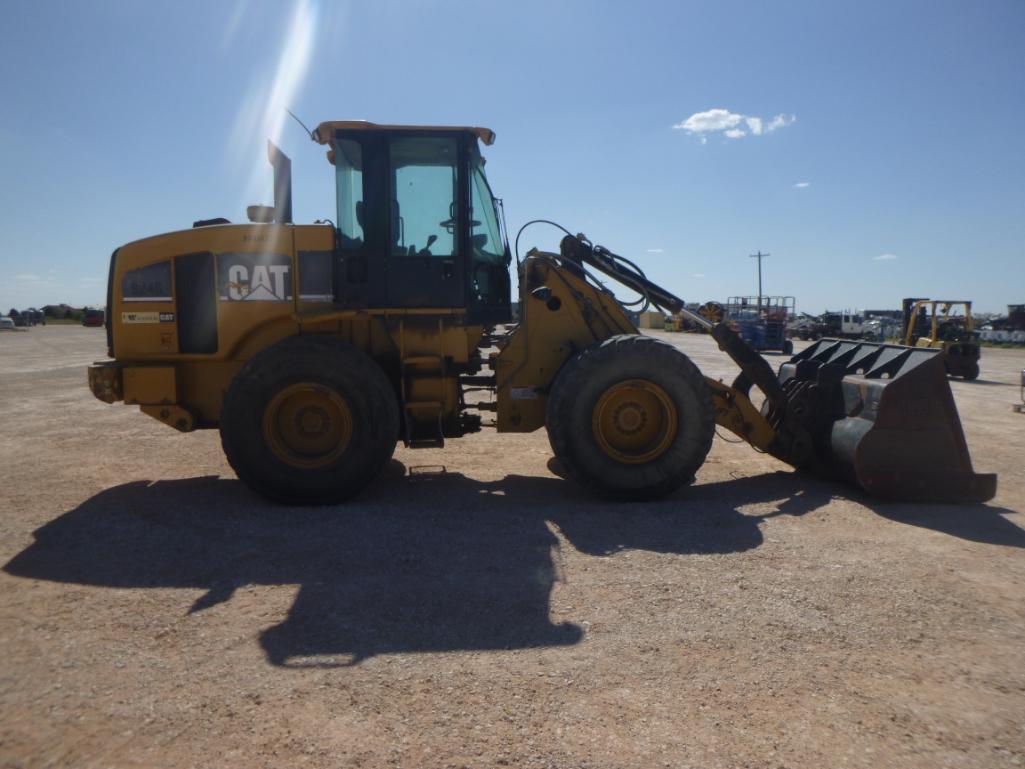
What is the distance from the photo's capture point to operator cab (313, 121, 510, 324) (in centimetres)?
597

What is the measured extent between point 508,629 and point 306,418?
9.77 ft

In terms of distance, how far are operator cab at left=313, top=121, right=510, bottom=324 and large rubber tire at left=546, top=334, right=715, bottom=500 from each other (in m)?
1.24

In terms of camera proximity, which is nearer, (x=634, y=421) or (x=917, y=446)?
(x=917, y=446)

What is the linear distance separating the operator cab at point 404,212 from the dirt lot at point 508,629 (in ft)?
6.01

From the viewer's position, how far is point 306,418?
19.3 ft

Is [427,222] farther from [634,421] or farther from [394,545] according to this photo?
[394,545]

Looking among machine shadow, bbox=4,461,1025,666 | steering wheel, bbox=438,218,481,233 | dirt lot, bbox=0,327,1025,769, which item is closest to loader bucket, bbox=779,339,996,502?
dirt lot, bbox=0,327,1025,769

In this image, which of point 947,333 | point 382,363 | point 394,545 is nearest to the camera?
point 394,545

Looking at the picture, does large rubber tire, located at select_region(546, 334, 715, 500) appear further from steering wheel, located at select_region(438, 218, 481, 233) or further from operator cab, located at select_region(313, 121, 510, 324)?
steering wheel, located at select_region(438, 218, 481, 233)

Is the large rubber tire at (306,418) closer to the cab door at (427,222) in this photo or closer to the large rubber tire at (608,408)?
the cab door at (427,222)

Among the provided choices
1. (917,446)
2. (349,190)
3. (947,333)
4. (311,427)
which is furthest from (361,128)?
(947,333)

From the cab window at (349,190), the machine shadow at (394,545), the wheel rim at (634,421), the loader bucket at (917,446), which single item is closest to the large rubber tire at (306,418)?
the machine shadow at (394,545)

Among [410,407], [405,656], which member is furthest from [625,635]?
[410,407]

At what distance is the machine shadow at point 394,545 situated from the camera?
3668mm
